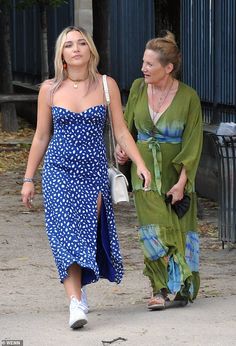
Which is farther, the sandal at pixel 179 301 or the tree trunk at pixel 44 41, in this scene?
the tree trunk at pixel 44 41

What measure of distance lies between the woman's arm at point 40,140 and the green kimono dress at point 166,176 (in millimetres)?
665

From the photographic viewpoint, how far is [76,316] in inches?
251

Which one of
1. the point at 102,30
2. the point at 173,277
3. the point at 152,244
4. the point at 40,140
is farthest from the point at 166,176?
the point at 102,30

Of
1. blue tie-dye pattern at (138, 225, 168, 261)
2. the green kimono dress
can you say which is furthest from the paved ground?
blue tie-dye pattern at (138, 225, 168, 261)

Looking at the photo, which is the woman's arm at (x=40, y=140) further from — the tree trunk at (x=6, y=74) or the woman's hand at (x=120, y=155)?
the tree trunk at (x=6, y=74)

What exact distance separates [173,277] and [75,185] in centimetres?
93

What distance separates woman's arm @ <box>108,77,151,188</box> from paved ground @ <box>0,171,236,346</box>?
869mm

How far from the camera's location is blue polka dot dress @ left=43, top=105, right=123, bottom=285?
256 inches

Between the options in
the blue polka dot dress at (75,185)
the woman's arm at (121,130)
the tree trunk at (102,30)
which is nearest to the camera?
the blue polka dot dress at (75,185)

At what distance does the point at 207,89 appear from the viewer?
549 inches

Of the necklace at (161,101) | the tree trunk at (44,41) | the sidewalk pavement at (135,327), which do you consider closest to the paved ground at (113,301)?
the sidewalk pavement at (135,327)

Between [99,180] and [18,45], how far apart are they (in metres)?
25.1

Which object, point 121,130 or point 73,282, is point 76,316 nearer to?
point 73,282

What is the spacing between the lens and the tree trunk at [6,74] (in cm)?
2106
